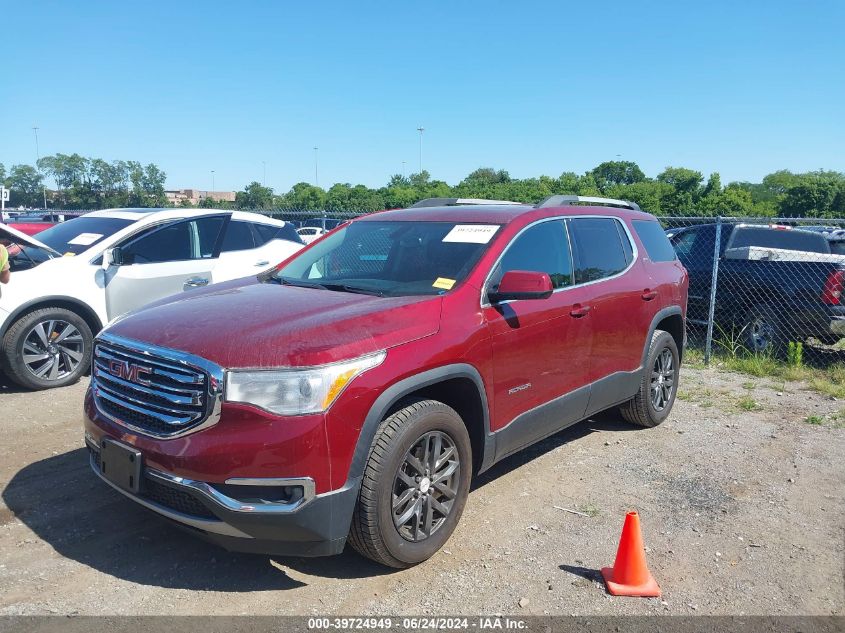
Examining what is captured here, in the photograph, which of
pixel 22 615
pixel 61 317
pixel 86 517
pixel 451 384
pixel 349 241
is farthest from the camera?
pixel 61 317

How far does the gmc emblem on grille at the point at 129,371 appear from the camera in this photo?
3270 mm

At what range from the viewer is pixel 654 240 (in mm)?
6035

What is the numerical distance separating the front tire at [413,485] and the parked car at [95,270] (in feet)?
10.3

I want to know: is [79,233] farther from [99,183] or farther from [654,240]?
[99,183]

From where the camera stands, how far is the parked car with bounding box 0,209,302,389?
645 cm

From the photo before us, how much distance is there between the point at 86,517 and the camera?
13.2 ft

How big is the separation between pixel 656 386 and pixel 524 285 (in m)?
2.74

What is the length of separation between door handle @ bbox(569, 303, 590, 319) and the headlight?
6.88 ft

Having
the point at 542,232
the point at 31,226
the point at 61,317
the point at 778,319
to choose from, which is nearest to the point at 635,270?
the point at 542,232

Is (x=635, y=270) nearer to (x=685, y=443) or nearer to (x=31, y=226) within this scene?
(x=685, y=443)

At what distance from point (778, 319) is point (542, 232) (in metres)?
5.65

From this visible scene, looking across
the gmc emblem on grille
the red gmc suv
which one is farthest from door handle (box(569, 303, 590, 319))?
the gmc emblem on grille

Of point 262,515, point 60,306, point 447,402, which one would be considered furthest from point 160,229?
point 262,515

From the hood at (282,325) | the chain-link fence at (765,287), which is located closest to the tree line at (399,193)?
the chain-link fence at (765,287)
